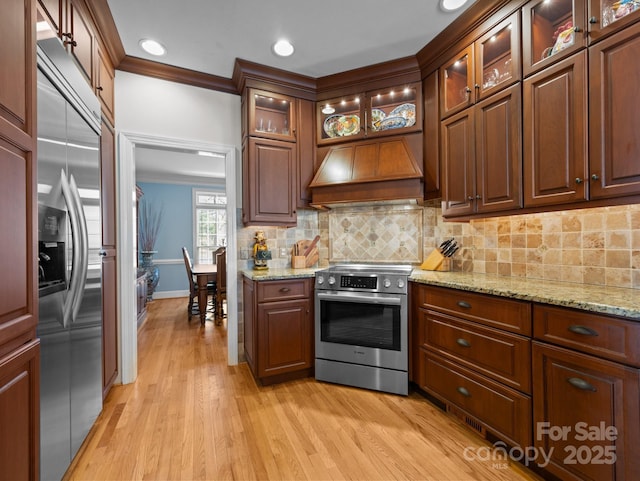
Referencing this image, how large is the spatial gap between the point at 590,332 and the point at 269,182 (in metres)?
2.30

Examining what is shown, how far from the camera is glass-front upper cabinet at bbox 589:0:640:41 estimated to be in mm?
1278

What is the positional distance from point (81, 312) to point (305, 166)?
6.49 ft

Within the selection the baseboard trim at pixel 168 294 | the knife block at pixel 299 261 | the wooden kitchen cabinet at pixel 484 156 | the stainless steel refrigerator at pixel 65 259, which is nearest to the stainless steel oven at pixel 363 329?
the knife block at pixel 299 261

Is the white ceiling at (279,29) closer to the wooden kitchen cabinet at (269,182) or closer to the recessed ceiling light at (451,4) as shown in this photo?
the recessed ceiling light at (451,4)

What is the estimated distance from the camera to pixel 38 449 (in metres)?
1.05

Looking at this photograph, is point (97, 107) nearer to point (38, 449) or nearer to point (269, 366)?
point (38, 449)

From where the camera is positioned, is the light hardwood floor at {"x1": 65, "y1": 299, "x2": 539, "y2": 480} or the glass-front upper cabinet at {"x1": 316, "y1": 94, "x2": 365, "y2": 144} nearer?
the light hardwood floor at {"x1": 65, "y1": 299, "x2": 539, "y2": 480}

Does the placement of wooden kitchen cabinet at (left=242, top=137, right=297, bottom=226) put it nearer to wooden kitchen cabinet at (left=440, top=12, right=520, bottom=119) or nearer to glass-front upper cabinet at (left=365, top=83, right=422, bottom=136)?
glass-front upper cabinet at (left=365, top=83, right=422, bottom=136)

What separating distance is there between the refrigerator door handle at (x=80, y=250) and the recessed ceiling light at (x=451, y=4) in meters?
2.42

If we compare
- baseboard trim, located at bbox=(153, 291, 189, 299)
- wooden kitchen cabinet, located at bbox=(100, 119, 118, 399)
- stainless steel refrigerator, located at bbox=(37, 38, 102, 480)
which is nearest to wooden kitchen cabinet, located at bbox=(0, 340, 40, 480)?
stainless steel refrigerator, located at bbox=(37, 38, 102, 480)

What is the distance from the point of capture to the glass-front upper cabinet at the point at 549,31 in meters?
1.46

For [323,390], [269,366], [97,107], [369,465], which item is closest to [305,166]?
[97,107]

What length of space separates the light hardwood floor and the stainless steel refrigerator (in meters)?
0.30

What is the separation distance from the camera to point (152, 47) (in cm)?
225
